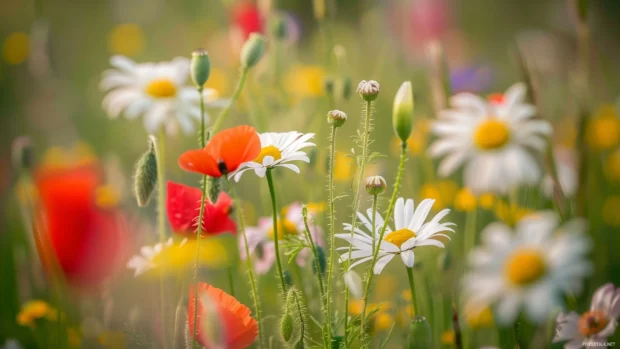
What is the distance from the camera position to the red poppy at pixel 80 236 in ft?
3.67

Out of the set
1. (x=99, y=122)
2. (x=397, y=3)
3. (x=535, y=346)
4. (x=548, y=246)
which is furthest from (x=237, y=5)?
(x=548, y=246)

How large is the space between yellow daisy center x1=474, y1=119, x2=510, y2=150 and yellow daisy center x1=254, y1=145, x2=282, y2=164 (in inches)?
10.5

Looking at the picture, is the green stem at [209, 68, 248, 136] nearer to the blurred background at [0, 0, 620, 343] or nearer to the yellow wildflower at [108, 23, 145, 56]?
the blurred background at [0, 0, 620, 343]

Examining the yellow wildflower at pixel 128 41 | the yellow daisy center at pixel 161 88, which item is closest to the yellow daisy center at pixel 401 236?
the yellow daisy center at pixel 161 88

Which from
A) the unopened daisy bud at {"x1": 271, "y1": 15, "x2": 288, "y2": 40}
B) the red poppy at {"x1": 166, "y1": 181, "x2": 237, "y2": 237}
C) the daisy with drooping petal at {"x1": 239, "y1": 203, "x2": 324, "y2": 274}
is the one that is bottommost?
the daisy with drooping petal at {"x1": 239, "y1": 203, "x2": 324, "y2": 274}

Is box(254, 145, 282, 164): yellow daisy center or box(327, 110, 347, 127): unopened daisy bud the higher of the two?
box(327, 110, 347, 127): unopened daisy bud

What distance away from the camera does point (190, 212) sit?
0.92 m

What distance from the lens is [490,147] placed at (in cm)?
78

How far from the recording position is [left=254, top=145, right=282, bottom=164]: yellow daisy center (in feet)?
2.77

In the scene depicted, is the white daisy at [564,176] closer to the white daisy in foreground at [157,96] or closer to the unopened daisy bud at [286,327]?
the unopened daisy bud at [286,327]

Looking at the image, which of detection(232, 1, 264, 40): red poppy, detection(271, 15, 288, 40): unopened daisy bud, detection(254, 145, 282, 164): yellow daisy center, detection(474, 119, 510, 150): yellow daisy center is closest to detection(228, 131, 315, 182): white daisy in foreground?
detection(254, 145, 282, 164): yellow daisy center

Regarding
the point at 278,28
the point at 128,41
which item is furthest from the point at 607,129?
the point at 128,41

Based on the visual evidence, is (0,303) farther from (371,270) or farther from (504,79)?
(504,79)

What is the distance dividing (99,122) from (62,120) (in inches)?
18.7
